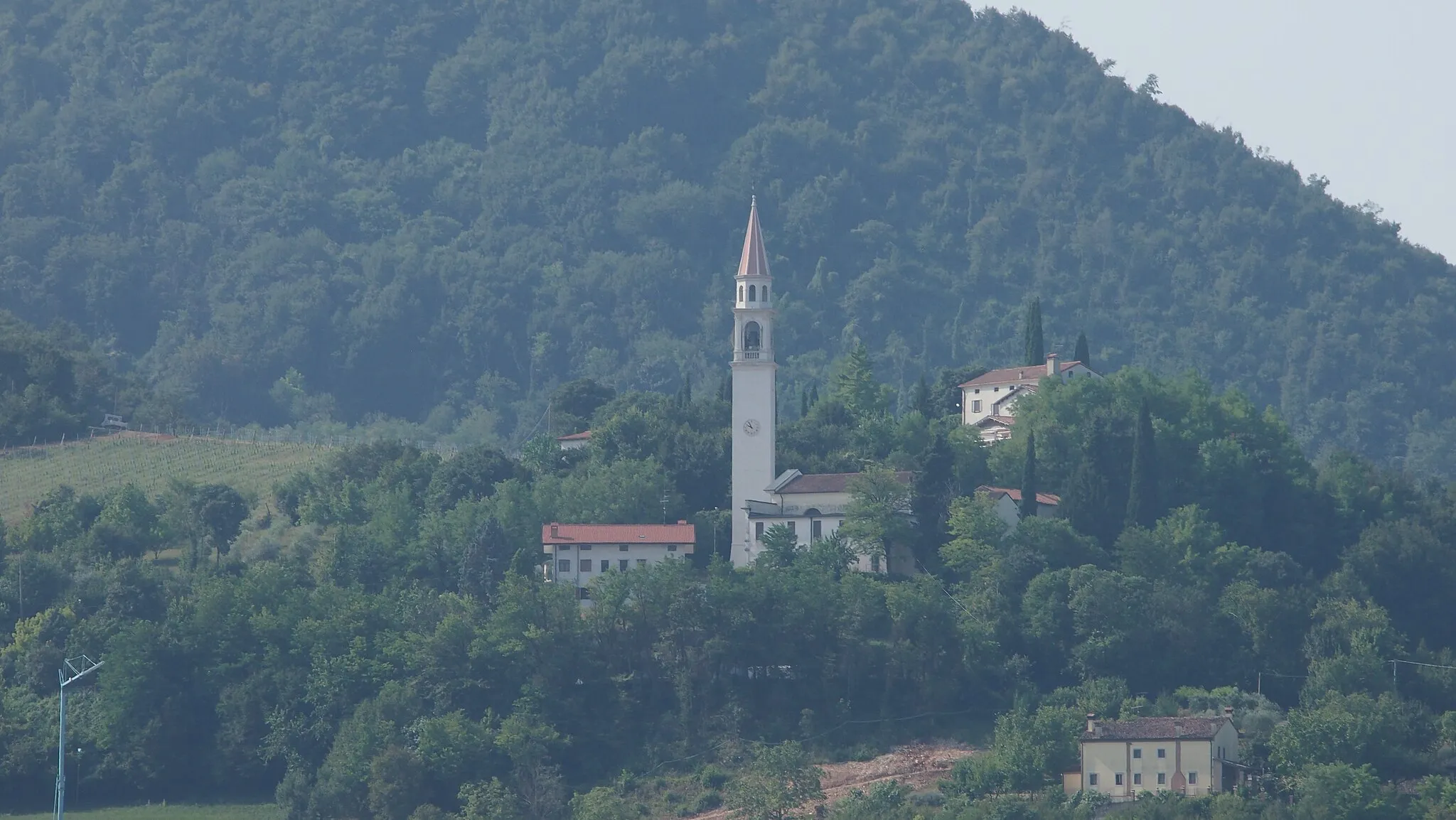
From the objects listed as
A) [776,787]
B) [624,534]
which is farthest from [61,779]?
[624,534]

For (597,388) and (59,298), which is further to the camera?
(59,298)

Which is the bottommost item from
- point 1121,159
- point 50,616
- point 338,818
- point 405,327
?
point 338,818

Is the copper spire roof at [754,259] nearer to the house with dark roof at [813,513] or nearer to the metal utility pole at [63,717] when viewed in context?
the house with dark roof at [813,513]

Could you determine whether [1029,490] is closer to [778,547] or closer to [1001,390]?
[778,547]

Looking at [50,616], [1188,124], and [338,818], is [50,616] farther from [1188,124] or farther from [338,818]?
[1188,124]

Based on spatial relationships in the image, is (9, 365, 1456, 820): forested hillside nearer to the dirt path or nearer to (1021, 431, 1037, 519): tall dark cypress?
(1021, 431, 1037, 519): tall dark cypress

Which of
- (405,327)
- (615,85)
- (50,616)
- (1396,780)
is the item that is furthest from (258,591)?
(615,85)
